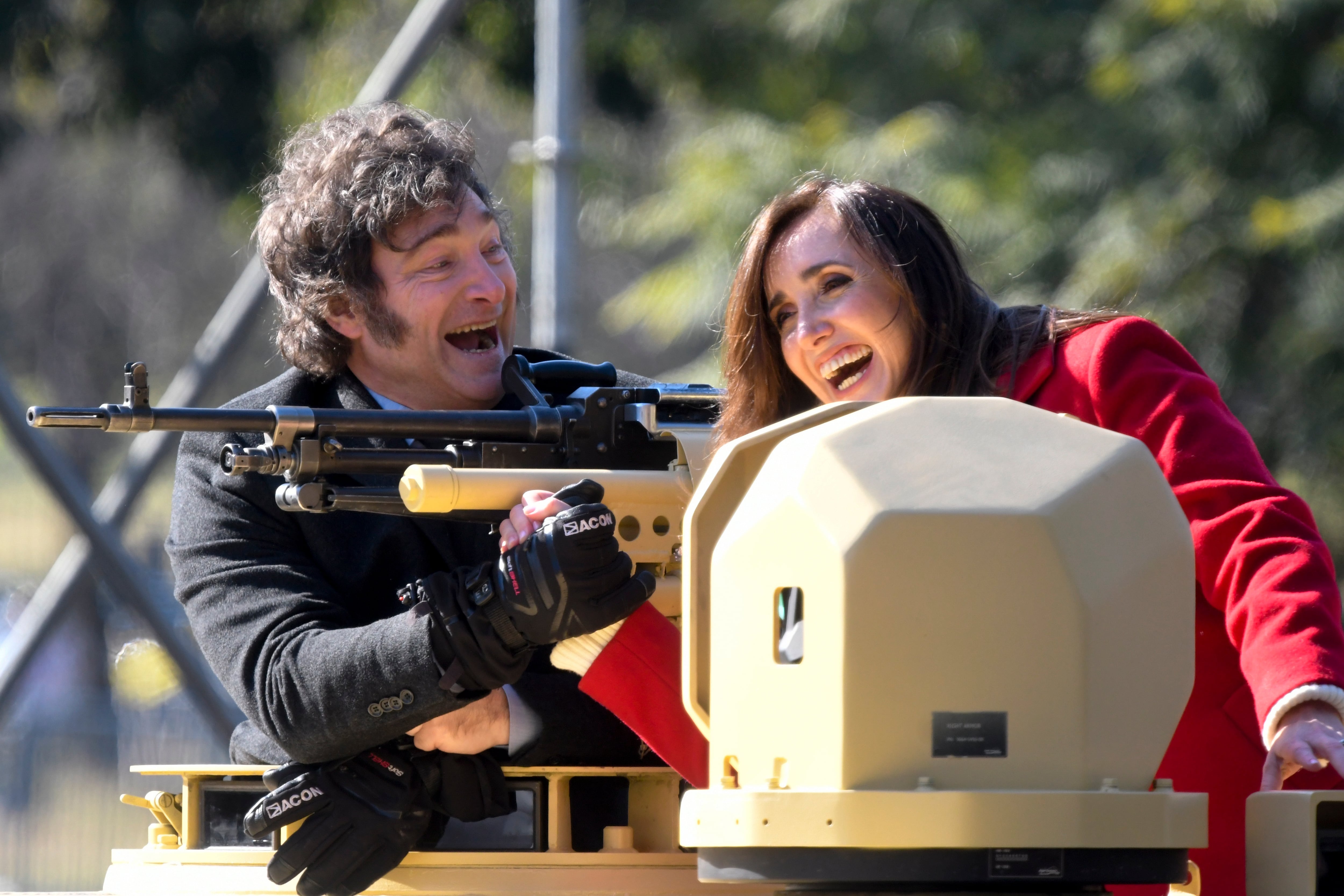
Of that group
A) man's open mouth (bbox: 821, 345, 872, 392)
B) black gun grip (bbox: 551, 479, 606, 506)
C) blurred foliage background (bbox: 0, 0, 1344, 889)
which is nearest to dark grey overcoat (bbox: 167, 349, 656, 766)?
black gun grip (bbox: 551, 479, 606, 506)

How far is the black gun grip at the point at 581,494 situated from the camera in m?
2.35

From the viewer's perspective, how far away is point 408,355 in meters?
3.24

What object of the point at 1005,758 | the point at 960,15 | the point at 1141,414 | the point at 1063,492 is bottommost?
the point at 1005,758

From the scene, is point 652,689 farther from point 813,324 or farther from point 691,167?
point 691,167

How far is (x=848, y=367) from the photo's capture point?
272cm

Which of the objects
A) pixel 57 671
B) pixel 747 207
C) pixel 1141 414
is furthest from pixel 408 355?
pixel 747 207

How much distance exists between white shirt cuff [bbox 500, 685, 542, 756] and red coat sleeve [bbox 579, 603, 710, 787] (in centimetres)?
47

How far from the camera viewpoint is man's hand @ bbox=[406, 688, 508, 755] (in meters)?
2.73

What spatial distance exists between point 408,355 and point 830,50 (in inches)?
263

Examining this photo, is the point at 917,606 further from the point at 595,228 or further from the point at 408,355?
the point at 595,228

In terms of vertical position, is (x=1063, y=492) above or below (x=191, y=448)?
below

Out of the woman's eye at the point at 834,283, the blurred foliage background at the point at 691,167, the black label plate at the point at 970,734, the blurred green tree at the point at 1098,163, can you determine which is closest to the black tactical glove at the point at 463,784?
the woman's eye at the point at 834,283

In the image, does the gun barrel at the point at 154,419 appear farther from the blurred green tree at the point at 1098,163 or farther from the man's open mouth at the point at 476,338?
the blurred green tree at the point at 1098,163

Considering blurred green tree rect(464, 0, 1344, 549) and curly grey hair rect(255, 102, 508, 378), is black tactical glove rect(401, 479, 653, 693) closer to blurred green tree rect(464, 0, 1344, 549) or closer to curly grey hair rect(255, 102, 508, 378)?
curly grey hair rect(255, 102, 508, 378)
